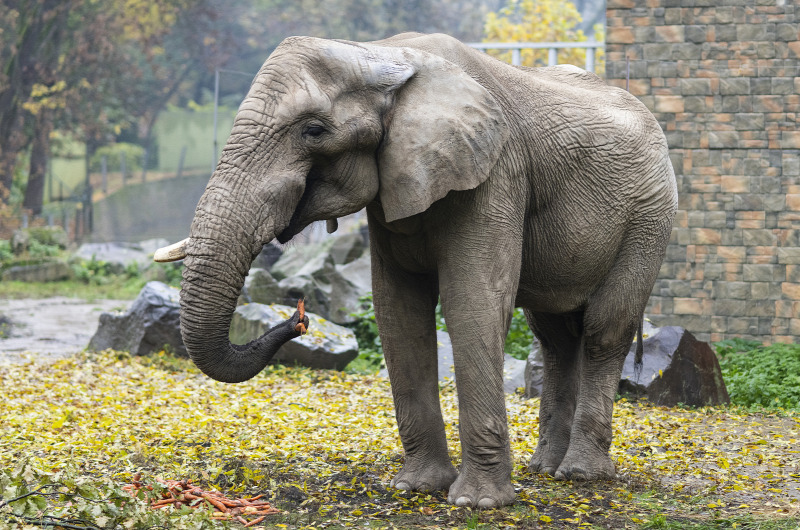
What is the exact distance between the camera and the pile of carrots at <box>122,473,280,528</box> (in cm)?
534

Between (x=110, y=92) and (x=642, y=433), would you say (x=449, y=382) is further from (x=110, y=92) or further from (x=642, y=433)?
(x=110, y=92)

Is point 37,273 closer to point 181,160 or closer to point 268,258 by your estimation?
point 268,258

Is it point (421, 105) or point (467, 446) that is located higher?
point (421, 105)

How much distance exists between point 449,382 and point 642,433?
8.83ft

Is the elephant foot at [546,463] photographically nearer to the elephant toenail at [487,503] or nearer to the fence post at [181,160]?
the elephant toenail at [487,503]

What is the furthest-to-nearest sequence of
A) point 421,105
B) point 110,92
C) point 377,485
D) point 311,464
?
1. point 110,92
2. point 311,464
3. point 377,485
4. point 421,105

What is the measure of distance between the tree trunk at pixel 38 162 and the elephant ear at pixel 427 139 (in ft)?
88.2

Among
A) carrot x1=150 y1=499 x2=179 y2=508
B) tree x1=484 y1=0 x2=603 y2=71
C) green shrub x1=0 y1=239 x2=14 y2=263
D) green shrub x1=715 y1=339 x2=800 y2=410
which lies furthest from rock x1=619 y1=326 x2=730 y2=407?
tree x1=484 y1=0 x2=603 y2=71

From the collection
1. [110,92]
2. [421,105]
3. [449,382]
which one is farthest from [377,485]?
[110,92]

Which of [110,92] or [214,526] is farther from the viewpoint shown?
[110,92]

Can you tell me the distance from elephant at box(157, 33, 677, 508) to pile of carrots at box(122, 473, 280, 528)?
853 millimetres

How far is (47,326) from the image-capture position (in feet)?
48.7

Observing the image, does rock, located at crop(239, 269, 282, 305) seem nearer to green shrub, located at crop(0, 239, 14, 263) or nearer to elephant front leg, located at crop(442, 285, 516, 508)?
elephant front leg, located at crop(442, 285, 516, 508)

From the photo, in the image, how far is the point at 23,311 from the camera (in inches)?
640
